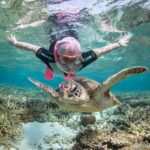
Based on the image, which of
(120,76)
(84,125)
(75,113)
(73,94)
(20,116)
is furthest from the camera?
(75,113)

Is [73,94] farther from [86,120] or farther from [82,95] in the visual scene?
[86,120]

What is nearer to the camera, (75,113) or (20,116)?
(20,116)

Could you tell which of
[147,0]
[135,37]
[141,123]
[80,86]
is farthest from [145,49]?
[80,86]

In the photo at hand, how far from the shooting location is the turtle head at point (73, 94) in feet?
19.0

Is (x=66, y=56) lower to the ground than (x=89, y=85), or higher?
higher

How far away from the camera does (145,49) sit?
1184 inches

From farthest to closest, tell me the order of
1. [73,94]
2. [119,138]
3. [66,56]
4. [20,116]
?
[20,116], [119,138], [66,56], [73,94]

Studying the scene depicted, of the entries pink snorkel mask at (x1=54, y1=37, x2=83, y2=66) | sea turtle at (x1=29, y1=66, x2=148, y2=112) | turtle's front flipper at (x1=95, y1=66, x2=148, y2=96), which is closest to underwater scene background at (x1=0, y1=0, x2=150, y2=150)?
sea turtle at (x1=29, y1=66, x2=148, y2=112)

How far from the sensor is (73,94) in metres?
5.81

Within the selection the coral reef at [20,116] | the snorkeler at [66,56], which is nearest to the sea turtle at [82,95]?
the snorkeler at [66,56]

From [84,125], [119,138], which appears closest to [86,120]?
[84,125]

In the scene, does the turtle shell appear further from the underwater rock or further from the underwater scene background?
the underwater rock

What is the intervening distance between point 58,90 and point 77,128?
11.9 ft

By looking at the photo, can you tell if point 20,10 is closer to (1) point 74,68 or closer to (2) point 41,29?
(2) point 41,29
